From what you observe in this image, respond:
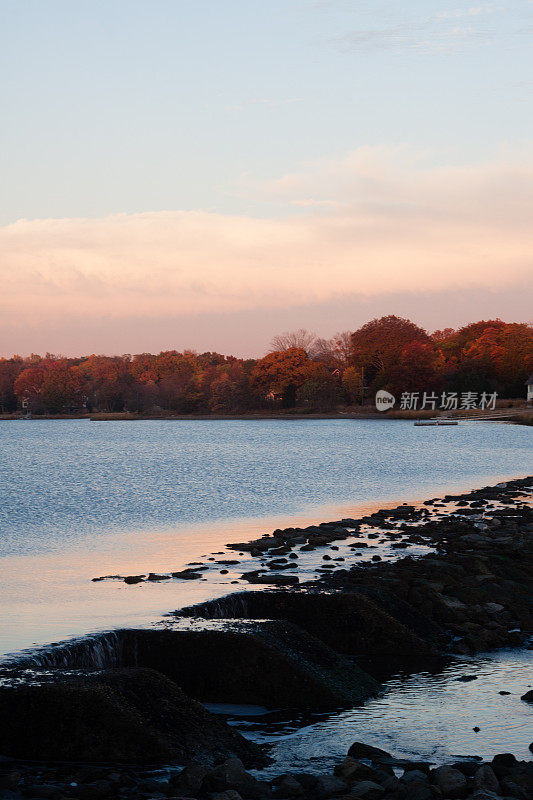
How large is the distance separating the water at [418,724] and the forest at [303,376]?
11836cm

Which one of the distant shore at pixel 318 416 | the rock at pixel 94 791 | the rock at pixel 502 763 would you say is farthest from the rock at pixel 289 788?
the distant shore at pixel 318 416

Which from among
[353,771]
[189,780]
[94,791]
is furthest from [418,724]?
[94,791]

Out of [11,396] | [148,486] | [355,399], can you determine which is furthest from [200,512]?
[11,396]

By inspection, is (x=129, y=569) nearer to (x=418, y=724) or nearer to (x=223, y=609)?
(x=223, y=609)

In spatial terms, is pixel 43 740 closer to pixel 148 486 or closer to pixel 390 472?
pixel 148 486

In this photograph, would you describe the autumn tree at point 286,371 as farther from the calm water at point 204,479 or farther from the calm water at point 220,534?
the calm water at point 220,534

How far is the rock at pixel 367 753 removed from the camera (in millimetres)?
7949

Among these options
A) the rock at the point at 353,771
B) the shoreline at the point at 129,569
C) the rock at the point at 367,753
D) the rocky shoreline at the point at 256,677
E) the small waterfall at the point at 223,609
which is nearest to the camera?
the rocky shoreline at the point at 256,677

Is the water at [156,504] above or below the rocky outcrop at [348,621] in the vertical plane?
below

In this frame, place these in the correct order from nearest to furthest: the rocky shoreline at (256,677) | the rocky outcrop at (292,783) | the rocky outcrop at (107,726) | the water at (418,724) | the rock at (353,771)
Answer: the rocky outcrop at (292,783)
the rocky shoreline at (256,677)
the rock at (353,771)
the rocky outcrop at (107,726)
the water at (418,724)

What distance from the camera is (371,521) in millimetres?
24391

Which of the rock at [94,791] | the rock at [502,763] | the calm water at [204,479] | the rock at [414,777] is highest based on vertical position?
the rock at [502,763]

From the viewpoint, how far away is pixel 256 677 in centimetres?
985

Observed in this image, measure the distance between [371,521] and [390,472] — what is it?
21378 mm
